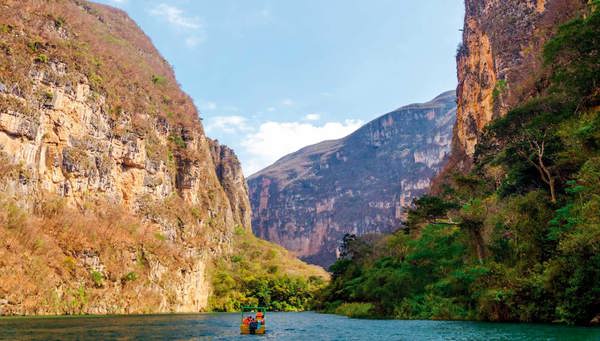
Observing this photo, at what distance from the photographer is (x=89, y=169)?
303 feet

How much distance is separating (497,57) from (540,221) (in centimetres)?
5156

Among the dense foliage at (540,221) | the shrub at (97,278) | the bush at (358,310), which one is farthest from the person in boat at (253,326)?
the shrub at (97,278)

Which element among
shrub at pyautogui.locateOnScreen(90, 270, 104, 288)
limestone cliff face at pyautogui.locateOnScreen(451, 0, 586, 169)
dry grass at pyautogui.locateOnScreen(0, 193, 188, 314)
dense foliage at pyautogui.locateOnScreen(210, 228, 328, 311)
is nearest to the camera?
dry grass at pyautogui.locateOnScreen(0, 193, 188, 314)

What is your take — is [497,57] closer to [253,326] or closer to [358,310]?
[358,310]

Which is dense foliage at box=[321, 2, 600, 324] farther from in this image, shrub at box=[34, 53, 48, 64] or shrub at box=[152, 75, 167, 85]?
shrub at box=[152, 75, 167, 85]

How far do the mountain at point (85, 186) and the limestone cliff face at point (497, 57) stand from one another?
63975mm

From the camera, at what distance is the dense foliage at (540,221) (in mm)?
27984

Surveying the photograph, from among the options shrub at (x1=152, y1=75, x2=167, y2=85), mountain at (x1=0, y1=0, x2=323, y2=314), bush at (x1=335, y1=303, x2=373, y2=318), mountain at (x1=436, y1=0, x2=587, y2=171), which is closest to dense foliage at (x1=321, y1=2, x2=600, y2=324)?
bush at (x1=335, y1=303, x2=373, y2=318)

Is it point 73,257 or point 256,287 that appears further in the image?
point 256,287

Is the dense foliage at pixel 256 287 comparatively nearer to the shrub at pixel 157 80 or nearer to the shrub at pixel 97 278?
the shrub at pixel 97 278

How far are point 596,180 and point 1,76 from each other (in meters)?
82.0

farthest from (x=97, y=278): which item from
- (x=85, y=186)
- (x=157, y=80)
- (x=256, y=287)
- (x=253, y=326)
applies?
(x=157, y=80)

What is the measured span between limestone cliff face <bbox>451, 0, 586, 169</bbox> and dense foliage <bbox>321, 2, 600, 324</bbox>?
16.6 m

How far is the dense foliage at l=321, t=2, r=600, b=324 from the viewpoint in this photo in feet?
91.8
